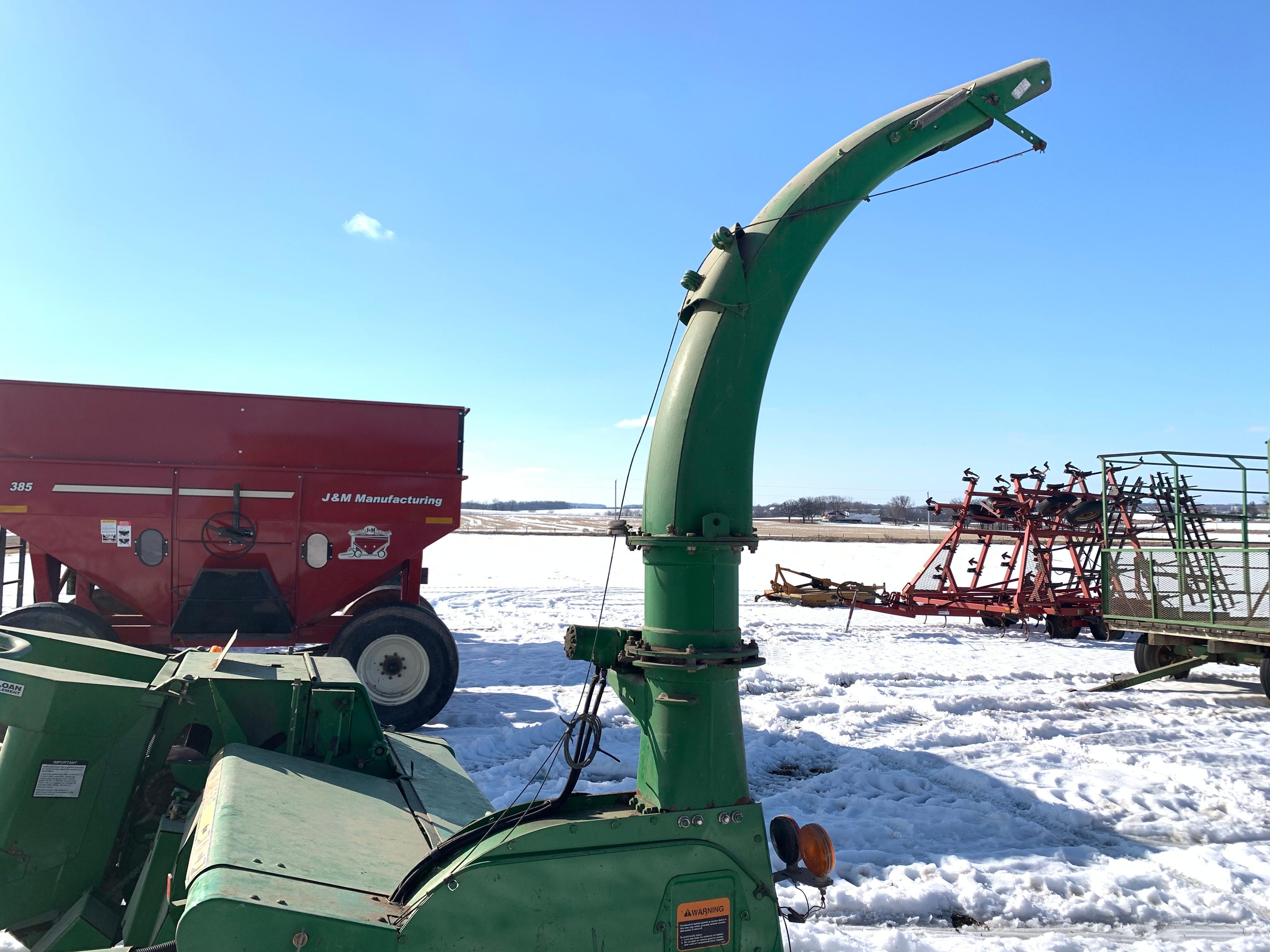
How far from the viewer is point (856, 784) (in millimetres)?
6051

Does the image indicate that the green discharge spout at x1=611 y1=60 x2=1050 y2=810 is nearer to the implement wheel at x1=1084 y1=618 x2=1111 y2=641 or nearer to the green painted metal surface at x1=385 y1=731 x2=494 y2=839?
the green painted metal surface at x1=385 y1=731 x2=494 y2=839

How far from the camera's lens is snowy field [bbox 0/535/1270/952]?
4195 mm

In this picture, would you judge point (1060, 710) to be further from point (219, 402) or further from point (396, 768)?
point (219, 402)

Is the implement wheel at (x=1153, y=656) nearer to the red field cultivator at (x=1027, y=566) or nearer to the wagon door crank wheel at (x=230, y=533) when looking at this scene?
the red field cultivator at (x=1027, y=566)

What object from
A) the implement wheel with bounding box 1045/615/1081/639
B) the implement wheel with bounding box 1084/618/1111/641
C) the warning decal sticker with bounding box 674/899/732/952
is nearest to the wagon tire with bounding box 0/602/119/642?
the warning decal sticker with bounding box 674/899/732/952

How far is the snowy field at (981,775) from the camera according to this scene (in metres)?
4.20

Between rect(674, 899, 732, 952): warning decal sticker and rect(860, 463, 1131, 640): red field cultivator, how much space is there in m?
12.4

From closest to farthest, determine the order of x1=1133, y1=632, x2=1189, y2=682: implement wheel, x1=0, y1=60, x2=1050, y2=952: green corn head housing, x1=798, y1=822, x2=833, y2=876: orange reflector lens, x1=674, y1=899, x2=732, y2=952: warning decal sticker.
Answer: x1=0, y1=60, x2=1050, y2=952: green corn head housing < x1=674, y1=899, x2=732, y2=952: warning decal sticker < x1=798, y1=822, x2=833, y2=876: orange reflector lens < x1=1133, y1=632, x2=1189, y2=682: implement wheel

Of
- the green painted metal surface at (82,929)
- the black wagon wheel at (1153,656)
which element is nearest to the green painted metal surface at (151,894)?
the green painted metal surface at (82,929)

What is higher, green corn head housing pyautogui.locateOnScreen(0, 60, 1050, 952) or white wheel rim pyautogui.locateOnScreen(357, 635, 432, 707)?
green corn head housing pyautogui.locateOnScreen(0, 60, 1050, 952)

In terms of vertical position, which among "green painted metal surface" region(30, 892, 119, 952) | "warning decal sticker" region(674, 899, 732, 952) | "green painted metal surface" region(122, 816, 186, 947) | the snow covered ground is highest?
"warning decal sticker" region(674, 899, 732, 952)

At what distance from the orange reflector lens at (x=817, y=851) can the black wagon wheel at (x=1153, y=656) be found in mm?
9602

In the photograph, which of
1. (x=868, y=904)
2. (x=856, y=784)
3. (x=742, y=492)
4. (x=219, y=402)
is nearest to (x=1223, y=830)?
(x=856, y=784)

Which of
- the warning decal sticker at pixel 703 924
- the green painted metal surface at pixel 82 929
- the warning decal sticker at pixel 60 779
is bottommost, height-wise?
the green painted metal surface at pixel 82 929
